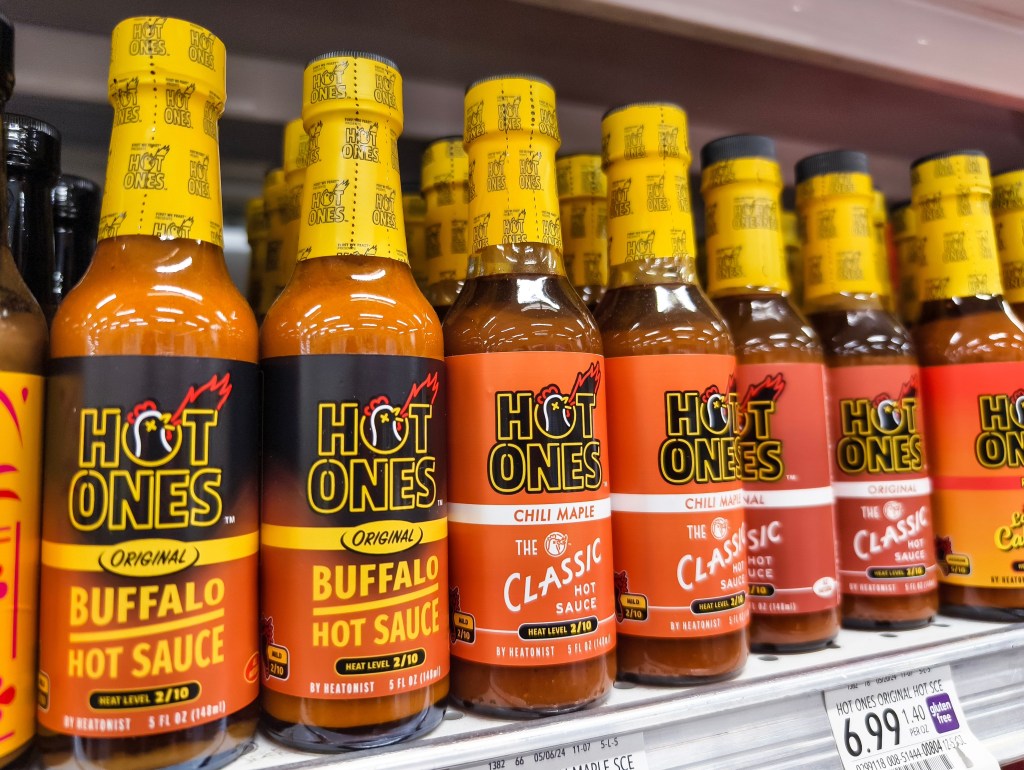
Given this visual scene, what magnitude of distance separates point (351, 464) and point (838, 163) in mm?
778

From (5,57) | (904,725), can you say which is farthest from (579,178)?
(904,725)

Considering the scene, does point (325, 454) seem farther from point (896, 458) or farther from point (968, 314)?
point (968, 314)

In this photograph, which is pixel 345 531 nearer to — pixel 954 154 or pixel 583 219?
pixel 583 219

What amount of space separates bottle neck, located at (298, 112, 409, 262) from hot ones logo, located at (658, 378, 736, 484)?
313mm

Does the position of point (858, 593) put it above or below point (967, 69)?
below

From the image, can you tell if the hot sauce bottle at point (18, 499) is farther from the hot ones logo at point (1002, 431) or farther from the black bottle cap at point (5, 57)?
the hot ones logo at point (1002, 431)

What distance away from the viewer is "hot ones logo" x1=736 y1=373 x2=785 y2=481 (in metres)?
0.84

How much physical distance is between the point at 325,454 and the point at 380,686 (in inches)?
7.3

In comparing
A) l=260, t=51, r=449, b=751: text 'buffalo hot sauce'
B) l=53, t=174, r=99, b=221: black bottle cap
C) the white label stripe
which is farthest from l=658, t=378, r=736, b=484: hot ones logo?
l=53, t=174, r=99, b=221: black bottle cap

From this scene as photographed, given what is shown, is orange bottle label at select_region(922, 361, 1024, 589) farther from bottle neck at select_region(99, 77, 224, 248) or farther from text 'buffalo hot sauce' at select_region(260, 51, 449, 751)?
bottle neck at select_region(99, 77, 224, 248)

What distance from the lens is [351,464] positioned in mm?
580

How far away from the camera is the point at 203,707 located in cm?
53

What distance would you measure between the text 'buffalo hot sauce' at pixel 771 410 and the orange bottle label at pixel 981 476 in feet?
0.72

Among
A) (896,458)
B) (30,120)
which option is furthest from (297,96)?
(896,458)
